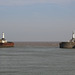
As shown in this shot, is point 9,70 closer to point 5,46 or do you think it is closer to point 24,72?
point 24,72

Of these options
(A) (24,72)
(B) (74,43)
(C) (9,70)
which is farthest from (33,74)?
(B) (74,43)

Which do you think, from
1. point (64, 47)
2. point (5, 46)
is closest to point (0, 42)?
point (5, 46)

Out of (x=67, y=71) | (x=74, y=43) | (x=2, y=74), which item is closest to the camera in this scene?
(x=2, y=74)

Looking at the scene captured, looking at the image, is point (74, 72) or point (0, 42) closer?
point (74, 72)

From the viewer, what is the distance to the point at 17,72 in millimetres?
46562

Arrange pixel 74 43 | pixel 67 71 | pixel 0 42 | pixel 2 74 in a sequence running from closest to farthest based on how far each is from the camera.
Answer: pixel 2 74 → pixel 67 71 → pixel 74 43 → pixel 0 42

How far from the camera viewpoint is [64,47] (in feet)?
477

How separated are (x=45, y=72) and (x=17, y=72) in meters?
3.51

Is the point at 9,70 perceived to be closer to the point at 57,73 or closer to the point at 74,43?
the point at 57,73

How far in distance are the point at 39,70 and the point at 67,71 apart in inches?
145

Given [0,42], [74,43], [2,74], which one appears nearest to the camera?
[2,74]

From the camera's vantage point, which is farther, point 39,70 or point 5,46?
point 5,46

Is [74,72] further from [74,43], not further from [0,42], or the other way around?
[0,42]

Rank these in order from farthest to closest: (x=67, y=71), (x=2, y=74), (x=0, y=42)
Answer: (x=0, y=42)
(x=67, y=71)
(x=2, y=74)
